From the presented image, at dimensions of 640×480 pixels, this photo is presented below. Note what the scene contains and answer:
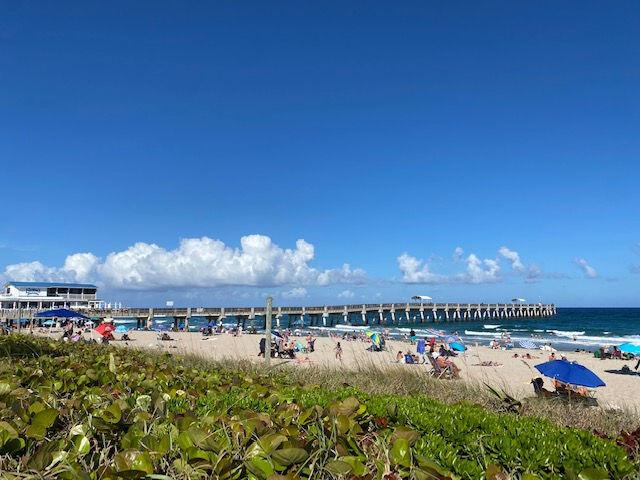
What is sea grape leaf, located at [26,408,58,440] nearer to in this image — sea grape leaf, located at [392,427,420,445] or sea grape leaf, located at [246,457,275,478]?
sea grape leaf, located at [246,457,275,478]

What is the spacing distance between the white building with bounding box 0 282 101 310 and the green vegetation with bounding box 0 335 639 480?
57182mm

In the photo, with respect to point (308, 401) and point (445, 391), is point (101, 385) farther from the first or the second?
point (445, 391)

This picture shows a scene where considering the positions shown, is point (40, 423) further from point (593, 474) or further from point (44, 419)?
point (593, 474)

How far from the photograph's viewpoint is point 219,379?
470 centimetres

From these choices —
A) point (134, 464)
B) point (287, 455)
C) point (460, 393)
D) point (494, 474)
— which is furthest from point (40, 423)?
point (460, 393)

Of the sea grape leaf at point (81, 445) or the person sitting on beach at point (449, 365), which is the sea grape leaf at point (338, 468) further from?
the person sitting on beach at point (449, 365)

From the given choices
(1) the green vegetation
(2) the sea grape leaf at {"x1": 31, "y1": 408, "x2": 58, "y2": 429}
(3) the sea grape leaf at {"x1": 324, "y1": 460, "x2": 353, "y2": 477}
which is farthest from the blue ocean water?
(2) the sea grape leaf at {"x1": 31, "y1": 408, "x2": 58, "y2": 429}

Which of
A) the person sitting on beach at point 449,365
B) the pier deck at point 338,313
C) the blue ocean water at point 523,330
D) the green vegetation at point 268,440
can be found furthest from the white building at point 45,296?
the green vegetation at point 268,440

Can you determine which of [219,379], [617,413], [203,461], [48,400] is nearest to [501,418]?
[203,461]

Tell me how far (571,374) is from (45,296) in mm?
59569

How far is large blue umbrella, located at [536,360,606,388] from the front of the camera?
10.8 metres

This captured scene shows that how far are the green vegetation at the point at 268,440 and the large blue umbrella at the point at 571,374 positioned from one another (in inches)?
344

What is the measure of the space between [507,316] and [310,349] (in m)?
72.0

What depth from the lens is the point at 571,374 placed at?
11109 mm
